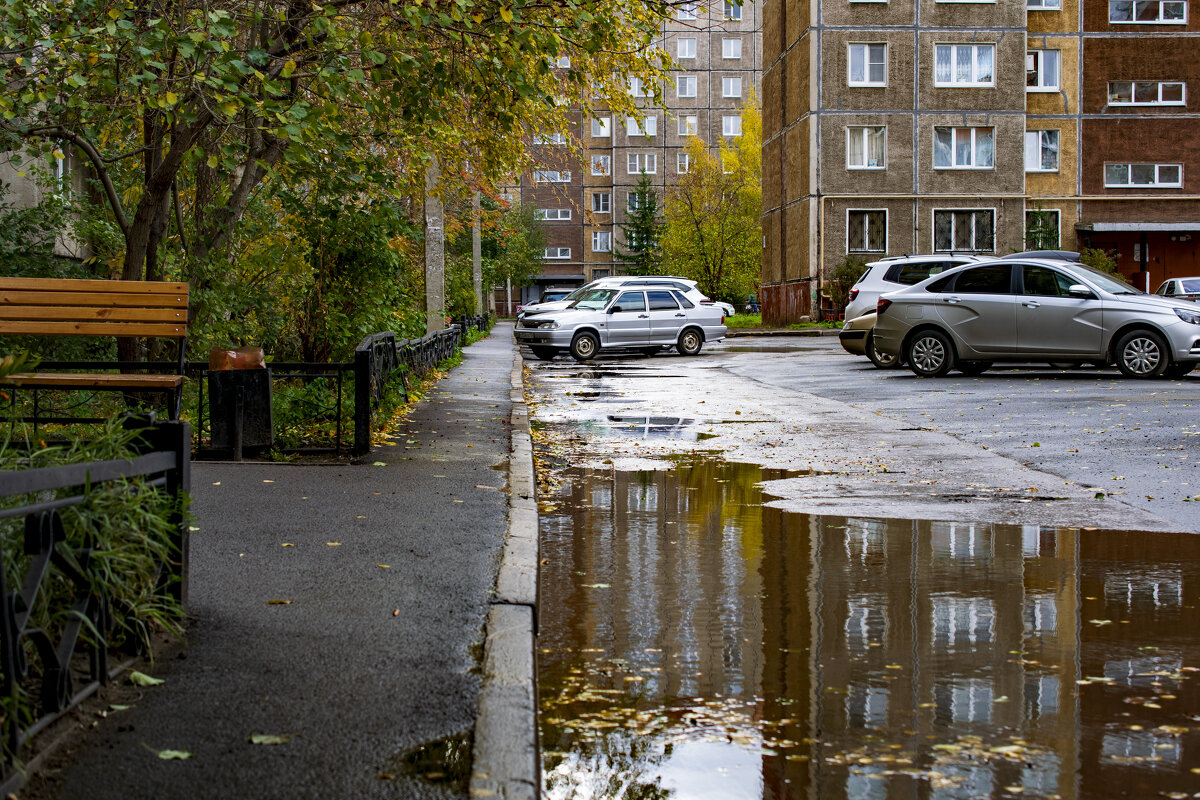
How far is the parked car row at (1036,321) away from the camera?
17.1 metres

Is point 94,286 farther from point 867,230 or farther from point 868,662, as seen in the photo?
point 867,230

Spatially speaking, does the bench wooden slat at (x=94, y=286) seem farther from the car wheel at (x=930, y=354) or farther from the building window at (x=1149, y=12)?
the building window at (x=1149, y=12)

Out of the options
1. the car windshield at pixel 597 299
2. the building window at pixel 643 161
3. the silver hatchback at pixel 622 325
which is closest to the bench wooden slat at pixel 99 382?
the silver hatchback at pixel 622 325

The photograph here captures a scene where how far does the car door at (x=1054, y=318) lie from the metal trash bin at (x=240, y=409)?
12.0 meters

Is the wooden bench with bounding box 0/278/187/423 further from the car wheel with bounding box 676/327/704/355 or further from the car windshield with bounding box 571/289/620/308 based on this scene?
the car wheel with bounding box 676/327/704/355

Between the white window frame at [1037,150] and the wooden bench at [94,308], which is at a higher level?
the white window frame at [1037,150]

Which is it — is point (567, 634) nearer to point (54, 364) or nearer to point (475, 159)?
point (54, 364)

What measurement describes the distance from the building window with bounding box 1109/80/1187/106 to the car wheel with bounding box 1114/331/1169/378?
31.0 metres

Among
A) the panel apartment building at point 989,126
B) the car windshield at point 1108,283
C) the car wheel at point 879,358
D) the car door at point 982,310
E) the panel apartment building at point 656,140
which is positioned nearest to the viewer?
the car windshield at point 1108,283

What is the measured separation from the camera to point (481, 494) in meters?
8.00

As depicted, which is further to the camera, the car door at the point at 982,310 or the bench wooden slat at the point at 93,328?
the car door at the point at 982,310

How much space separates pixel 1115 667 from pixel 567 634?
2.08 meters

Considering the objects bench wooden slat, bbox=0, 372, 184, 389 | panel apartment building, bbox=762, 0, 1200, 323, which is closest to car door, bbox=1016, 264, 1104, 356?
bench wooden slat, bbox=0, 372, 184, 389

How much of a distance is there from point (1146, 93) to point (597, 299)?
27.2 meters
